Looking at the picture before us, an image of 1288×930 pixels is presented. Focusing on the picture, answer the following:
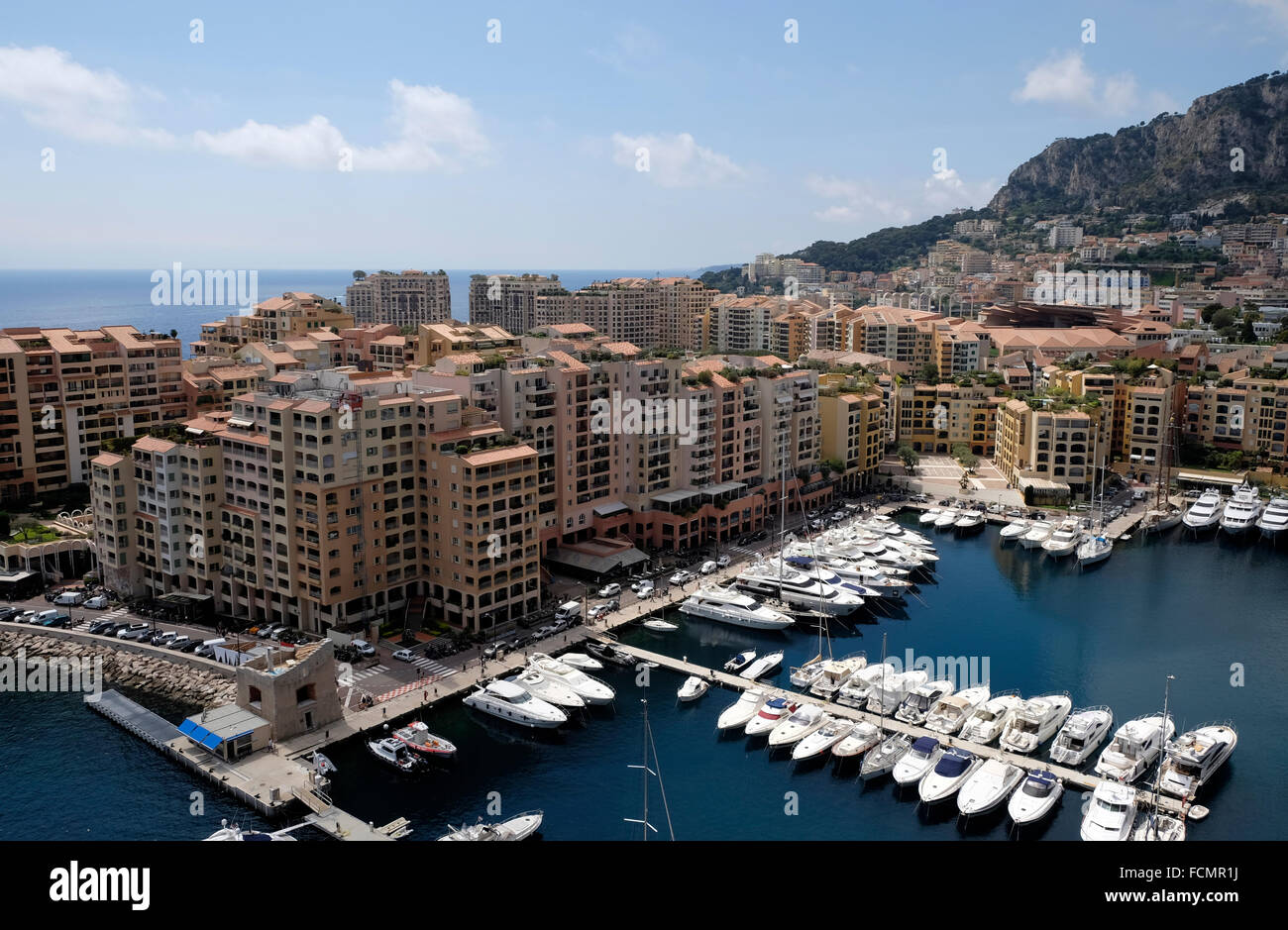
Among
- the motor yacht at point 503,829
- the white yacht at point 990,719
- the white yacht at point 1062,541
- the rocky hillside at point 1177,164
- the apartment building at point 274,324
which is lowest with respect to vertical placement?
the motor yacht at point 503,829

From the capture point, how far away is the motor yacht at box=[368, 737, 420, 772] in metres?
27.1

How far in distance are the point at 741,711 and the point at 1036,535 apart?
25.1 m

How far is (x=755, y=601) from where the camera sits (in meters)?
39.0

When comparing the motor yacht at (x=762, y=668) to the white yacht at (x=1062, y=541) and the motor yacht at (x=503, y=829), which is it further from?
the white yacht at (x=1062, y=541)

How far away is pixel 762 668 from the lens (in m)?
33.5

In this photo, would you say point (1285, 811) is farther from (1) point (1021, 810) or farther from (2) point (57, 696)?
(2) point (57, 696)

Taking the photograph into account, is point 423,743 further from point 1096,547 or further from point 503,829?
point 1096,547

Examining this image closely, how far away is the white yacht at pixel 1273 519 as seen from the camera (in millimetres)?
50750

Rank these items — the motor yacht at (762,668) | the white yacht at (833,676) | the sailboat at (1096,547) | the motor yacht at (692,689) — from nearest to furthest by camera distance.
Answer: the white yacht at (833,676) < the motor yacht at (692,689) < the motor yacht at (762,668) < the sailboat at (1096,547)

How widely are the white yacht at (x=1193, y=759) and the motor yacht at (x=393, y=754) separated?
1877 cm

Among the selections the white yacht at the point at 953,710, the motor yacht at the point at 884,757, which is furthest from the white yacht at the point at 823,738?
the white yacht at the point at 953,710

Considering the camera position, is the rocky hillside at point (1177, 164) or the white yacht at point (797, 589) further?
the rocky hillside at point (1177, 164)

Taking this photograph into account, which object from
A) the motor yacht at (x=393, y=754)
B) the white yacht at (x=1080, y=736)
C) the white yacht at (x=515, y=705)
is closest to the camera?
the motor yacht at (x=393, y=754)

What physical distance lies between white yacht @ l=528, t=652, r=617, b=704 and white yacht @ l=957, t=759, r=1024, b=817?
34.5ft
